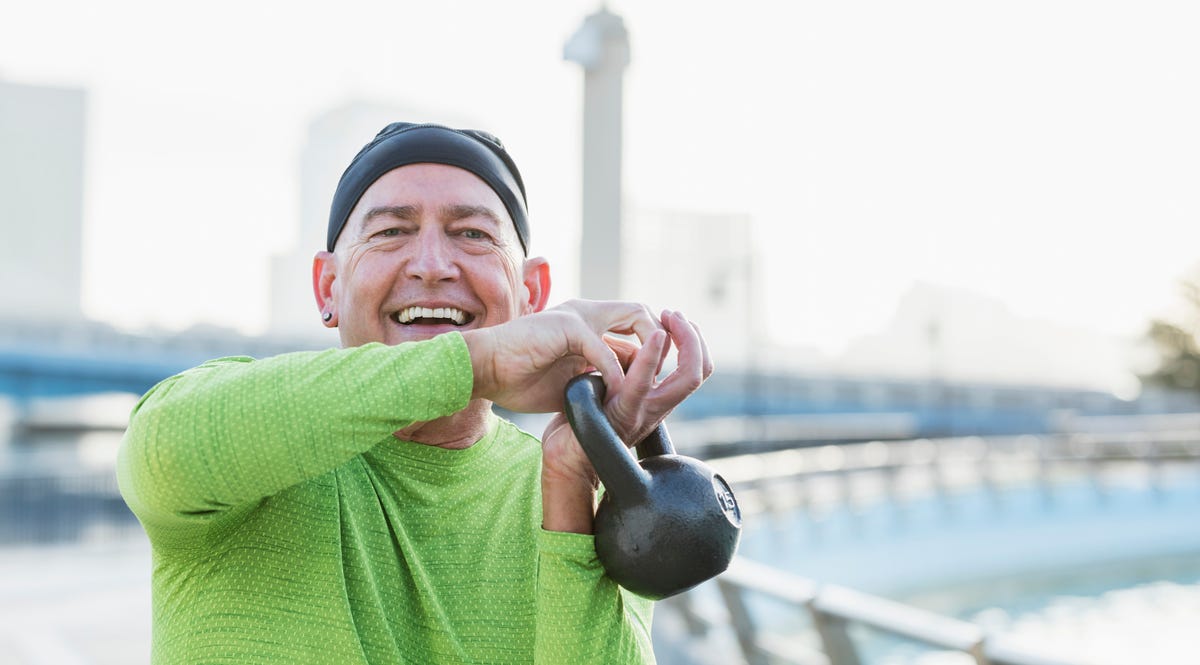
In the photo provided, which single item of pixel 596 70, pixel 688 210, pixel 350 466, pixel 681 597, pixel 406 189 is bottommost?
pixel 681 597

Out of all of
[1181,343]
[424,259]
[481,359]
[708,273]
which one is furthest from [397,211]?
[1181,343]

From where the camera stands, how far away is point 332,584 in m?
1.67

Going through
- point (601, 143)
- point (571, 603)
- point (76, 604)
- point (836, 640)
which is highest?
point (601, 143)

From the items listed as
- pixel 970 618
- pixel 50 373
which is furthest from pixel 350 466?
pixel 50 373

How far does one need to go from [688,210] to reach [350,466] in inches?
1901

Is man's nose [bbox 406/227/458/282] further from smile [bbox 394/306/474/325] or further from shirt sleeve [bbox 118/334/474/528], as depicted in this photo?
shirt sleeve [bbox 118/334/474/528]

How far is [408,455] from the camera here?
1.88 m

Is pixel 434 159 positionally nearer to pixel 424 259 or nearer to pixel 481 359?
pixel 424 259

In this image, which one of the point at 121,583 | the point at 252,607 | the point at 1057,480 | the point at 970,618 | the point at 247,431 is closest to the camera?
the point at 247,431

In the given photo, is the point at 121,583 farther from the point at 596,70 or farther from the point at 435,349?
the point at 435,349

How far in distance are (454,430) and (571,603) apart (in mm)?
500

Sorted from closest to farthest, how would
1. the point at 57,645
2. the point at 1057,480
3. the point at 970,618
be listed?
1. the point at 57,645
2. the point at 970,618
3. the point at 1057,480

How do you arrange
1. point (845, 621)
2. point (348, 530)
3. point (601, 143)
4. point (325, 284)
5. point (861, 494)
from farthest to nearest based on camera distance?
point (861, 494)
point (601, 143)
point (845, 621)
point (325, 284)
point (348, 530)

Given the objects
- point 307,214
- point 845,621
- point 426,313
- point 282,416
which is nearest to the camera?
point 282,416
